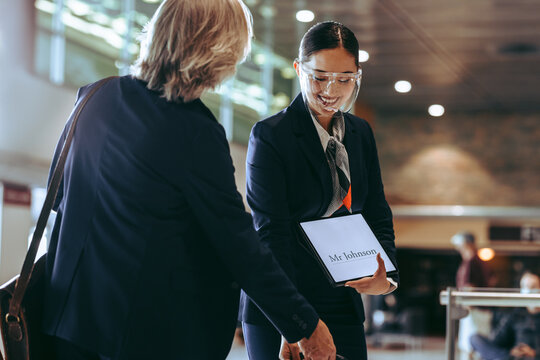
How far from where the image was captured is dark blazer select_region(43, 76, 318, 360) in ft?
4.28

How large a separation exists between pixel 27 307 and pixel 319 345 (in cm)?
56

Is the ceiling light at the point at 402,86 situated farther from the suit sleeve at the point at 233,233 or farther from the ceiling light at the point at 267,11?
the suit sleeve at the point at 233,233

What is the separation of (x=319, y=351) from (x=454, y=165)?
14592mm

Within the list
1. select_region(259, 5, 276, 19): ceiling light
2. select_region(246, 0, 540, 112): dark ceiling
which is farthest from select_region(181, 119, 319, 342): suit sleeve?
select_region(259, 5, 276, 19): ceiling light

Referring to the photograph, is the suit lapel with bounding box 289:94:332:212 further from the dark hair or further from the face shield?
the dark hair

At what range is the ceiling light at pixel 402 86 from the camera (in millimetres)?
13359

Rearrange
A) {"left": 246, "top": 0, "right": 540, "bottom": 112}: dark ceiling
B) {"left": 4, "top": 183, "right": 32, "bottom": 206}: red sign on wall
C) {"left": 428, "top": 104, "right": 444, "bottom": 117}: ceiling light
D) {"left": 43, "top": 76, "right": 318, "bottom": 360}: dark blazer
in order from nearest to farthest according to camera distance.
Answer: {"left": 43, "top": 76, "right": 318, "bottom": 360}: dark blazer < {"left": 4, "top": 183, "right": 32, "bottom": 206}: red sign on wall < {"left": 246, "top": 0, "right": 540, "bottom": 112}: dark ceiling < {"left": 428, "top": 104, "right": 444, "bottom": 117}: ceiling light

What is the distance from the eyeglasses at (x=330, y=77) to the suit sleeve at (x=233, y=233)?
0.41 metres

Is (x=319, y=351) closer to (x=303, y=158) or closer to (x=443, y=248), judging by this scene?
(x=303, y=158)

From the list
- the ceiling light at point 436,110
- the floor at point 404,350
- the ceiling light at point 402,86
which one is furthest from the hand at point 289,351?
the ceiling light at point 436,110

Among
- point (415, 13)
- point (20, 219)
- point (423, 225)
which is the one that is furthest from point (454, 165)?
point (20, 219)

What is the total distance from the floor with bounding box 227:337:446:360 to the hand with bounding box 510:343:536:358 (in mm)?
4429

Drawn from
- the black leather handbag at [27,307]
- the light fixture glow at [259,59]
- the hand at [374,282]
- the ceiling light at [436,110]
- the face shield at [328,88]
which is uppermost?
the ceiling light at [436,110]

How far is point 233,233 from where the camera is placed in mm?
1365
